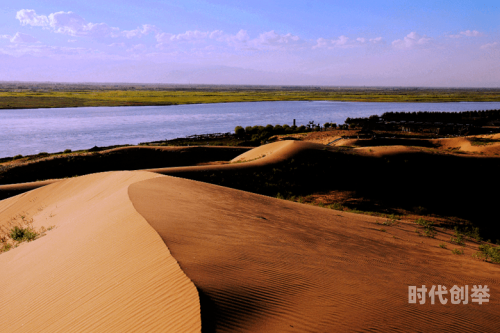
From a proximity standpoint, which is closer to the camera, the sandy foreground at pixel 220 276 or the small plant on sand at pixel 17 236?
the sandy foreground at pixel 220 276

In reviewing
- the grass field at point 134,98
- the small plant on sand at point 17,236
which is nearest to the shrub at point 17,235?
the small plant on sand at point 17,236

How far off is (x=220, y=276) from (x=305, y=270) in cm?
180

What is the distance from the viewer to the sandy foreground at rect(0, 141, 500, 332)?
14.6 ft

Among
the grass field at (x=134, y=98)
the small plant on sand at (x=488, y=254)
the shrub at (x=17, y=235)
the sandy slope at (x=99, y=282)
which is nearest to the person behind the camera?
the sandy slope at (x=99, y=282)

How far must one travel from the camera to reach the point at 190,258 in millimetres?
5594

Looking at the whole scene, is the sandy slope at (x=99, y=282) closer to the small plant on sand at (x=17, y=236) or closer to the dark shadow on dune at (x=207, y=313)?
the dark shadow on dune at (x=207, y=313)

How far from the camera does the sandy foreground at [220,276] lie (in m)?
4.45

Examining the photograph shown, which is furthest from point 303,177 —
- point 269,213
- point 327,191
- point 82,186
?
point 82,186

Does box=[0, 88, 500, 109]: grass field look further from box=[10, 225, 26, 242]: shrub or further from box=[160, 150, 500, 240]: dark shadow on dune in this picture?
box=[10, 225, 26, 242]: shrub

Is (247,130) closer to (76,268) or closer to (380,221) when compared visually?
(380,221)

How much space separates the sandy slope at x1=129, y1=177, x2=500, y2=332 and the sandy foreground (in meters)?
0.02

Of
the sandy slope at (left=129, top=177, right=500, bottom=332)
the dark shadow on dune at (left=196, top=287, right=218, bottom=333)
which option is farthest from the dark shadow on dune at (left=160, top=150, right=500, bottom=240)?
the dark shadow on dune at (left=196, top=287, right=218, bottom=333)

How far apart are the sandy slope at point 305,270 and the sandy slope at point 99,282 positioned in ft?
1.04

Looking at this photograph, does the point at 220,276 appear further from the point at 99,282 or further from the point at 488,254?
the point at 488,254
